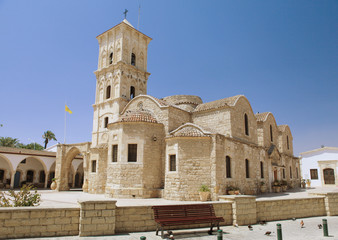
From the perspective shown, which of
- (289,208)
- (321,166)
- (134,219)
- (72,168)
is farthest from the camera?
(321,166)

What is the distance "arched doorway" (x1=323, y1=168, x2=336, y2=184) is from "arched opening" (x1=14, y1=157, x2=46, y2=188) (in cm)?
3056

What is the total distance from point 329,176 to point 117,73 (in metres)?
25.5

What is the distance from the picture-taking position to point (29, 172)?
25.0 m

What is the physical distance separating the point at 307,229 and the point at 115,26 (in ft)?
67.1

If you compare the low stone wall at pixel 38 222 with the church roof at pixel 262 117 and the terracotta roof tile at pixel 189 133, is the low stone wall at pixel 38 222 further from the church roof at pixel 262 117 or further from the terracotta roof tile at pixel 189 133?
the church roof at pixel 262 117

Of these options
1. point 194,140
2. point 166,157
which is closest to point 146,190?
point 166,157

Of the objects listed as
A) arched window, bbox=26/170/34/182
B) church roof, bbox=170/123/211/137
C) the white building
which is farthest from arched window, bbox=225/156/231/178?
arched window, bbox=26/170/34/182

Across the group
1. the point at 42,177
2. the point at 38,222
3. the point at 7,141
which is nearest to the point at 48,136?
the point at 7,141

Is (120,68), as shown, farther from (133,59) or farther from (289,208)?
(289,208)

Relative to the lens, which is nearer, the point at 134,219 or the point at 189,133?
the point at 134,219

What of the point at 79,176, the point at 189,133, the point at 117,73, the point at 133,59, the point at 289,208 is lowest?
the point at 289,208

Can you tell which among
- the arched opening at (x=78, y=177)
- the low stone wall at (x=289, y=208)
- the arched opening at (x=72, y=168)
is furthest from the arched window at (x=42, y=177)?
the low stone wall at (x=289, y=208)

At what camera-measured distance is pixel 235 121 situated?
16.3 meters

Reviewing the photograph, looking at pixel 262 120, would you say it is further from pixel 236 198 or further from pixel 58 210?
pixel 58 210
